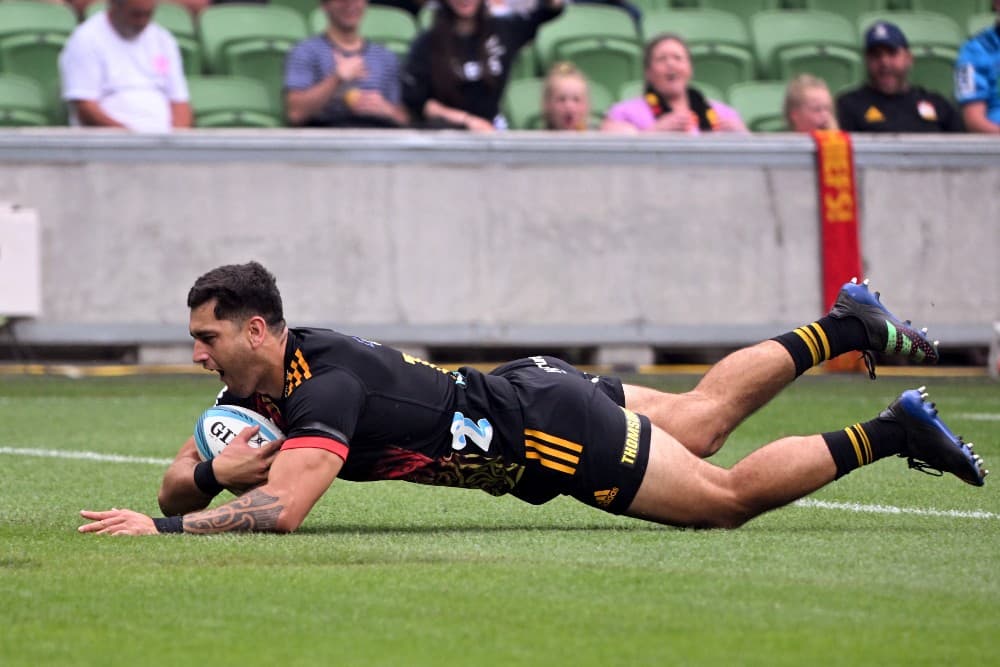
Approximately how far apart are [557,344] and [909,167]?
321 centimetres

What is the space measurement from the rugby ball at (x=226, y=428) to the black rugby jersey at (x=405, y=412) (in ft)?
0.12

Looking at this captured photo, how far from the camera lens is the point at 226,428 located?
23.4 feet

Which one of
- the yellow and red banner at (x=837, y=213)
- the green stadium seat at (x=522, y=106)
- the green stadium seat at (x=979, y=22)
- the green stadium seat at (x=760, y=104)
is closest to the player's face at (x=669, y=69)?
the yellow and red banner at (x=837, y=213)

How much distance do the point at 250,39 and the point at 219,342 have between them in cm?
984

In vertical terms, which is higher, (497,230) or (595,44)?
(595,44)

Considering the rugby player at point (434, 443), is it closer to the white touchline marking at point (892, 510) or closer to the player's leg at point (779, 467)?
the player's leg at point (779, 467)

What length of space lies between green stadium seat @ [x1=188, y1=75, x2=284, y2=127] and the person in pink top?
2846mm

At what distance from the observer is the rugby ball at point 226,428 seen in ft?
23.0

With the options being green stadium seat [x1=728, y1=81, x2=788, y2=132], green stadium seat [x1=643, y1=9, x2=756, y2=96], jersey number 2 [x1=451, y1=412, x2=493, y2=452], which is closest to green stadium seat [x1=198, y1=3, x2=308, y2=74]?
green stadium seat [x1=643, y1=9, x2=756, y2=96]

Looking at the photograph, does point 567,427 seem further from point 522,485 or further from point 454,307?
point 454,307

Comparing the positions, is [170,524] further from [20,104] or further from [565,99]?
[20,104]

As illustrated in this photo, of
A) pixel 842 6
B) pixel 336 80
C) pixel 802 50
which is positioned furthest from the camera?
pixel 842 6

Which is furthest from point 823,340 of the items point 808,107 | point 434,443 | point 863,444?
point 808,107

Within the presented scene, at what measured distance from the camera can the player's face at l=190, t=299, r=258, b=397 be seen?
6.80m
